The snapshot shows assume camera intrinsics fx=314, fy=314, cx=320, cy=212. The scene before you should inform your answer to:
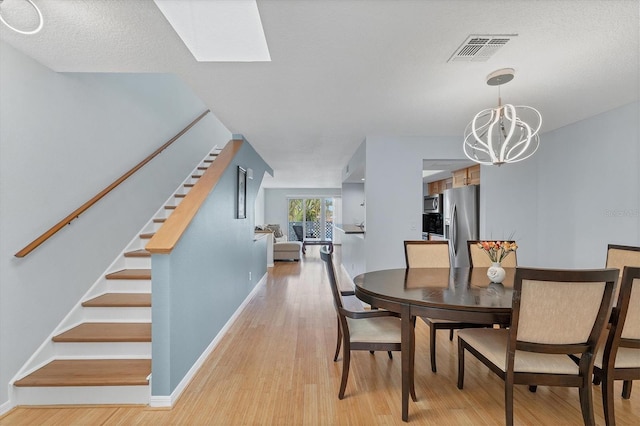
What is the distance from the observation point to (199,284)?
257 cm

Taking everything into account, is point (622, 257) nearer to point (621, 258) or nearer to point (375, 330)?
point (621, 258)

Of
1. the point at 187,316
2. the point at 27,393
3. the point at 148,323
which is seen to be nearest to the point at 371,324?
the point at 187,316

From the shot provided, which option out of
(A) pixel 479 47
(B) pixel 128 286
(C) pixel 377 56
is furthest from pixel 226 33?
(B) pixel 128 286

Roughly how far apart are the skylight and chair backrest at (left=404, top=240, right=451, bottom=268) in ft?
7.03

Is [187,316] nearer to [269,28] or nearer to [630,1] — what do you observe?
[269,28]

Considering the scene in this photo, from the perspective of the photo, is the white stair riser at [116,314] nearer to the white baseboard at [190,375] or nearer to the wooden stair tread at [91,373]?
the wooden stair tread at [91,373]

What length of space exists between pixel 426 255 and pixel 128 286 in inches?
112

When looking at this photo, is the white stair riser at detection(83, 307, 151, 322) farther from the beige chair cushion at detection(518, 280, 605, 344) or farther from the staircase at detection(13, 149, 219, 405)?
the beige chair cushion at detection(518, 280, 605, 344)

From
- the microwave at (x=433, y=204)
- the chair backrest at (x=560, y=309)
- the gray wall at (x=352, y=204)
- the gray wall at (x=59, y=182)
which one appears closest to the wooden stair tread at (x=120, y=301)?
the gray wall at (x=59, y=182)

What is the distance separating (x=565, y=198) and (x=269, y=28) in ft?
13.3

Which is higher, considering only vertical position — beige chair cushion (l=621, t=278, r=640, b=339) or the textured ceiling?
the textured ceiling

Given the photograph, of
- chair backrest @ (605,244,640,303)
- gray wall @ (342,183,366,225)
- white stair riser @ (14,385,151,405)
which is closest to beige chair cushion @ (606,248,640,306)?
chair backrest @ (605,244,640,303)

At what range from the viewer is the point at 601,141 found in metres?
3.39

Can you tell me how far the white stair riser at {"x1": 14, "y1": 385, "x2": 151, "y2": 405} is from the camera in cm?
201
